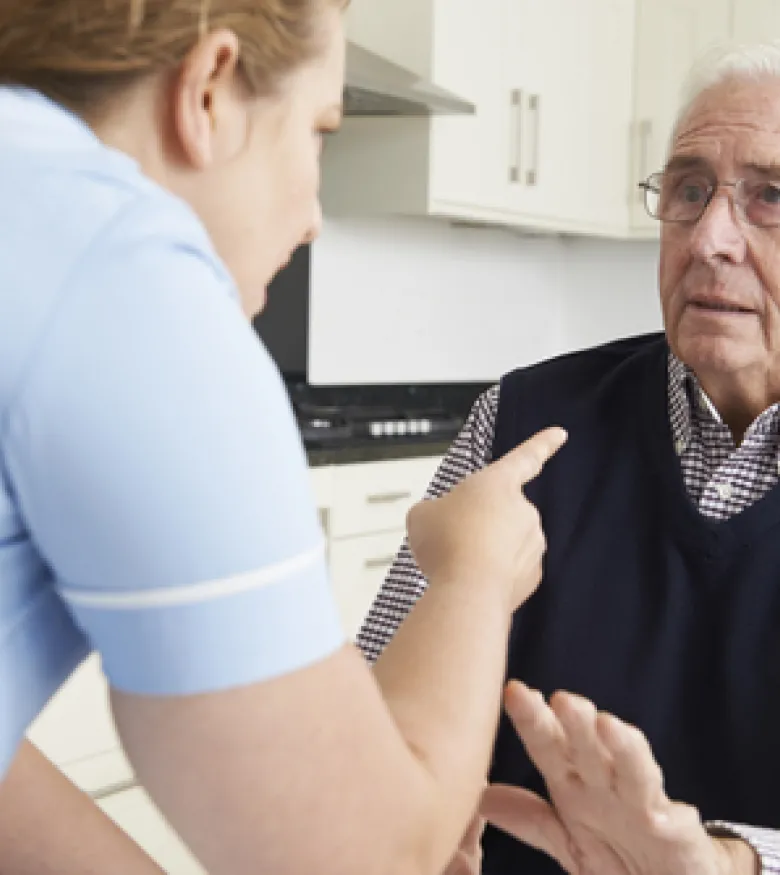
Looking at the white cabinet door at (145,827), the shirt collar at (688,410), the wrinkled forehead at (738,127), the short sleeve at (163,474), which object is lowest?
the white cabinet door at (145,827)

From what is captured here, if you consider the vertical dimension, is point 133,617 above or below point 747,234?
below

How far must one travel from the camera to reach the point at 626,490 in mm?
1332

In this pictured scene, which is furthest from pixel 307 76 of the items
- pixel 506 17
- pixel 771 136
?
pixel 506 17

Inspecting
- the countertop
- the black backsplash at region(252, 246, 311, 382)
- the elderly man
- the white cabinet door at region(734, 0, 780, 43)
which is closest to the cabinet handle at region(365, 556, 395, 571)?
the countertop

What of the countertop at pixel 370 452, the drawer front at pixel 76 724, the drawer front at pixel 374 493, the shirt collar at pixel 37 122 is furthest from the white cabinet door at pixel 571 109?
the shirt collar at pixel 37 122

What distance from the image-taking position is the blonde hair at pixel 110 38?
59 cm

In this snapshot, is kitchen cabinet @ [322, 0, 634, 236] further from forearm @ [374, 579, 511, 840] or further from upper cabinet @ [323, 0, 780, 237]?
forearm @ [374, 579, 511, 840]

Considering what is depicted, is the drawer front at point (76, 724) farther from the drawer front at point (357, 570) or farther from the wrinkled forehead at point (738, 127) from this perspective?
the wrinkled forehead at point (738, 127)

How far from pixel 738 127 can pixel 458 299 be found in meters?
2.50

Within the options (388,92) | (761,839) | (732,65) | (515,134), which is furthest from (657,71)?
(761,839)

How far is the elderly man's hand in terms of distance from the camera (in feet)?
2.90

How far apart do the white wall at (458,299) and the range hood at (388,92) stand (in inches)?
18.2

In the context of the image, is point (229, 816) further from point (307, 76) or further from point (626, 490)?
point (626, 490)

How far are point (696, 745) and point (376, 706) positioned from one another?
A: 0.70m
